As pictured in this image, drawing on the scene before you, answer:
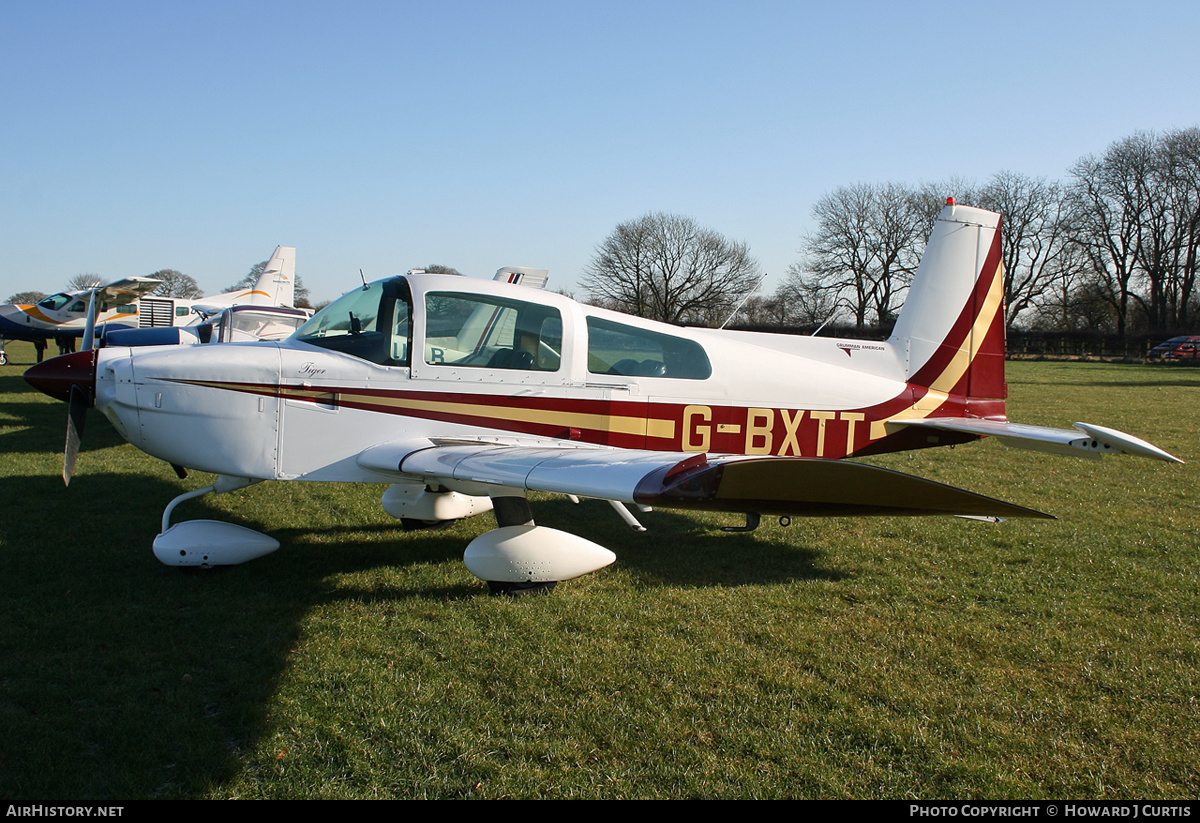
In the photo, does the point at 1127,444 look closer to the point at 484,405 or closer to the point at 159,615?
the point at 484,405

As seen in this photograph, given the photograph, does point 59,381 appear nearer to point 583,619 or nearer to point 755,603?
point 583,619

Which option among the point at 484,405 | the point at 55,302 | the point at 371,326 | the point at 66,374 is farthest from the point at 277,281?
the point at 484,405

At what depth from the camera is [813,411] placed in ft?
17.9

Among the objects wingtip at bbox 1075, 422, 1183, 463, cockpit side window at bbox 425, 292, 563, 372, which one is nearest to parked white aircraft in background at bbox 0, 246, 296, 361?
cockpit side window at bbox 425, 292, 563, 372

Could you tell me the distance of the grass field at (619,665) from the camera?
2660 millimetres

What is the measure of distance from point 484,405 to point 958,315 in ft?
13.4

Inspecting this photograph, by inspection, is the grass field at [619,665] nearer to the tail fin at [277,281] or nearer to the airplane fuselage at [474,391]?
the airplane fuselage at [474,391]

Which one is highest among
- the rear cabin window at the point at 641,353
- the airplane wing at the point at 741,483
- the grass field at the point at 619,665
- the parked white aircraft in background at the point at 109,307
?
the parked white aircraft in background at the point at 109,307

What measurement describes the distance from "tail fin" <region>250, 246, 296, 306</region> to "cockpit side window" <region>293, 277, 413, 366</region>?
1897 cm

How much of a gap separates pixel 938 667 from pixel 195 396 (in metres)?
4.59

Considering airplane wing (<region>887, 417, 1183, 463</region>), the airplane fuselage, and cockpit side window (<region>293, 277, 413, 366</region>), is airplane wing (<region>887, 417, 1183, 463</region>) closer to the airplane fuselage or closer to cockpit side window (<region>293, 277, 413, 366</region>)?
the airplane fuselage

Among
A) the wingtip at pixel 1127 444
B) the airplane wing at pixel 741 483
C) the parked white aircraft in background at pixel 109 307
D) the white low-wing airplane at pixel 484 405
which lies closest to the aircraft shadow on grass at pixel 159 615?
the white low-wing airplane at pixel 484 405

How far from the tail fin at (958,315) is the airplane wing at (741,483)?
10.7ft

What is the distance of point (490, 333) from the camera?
16.0 ft
